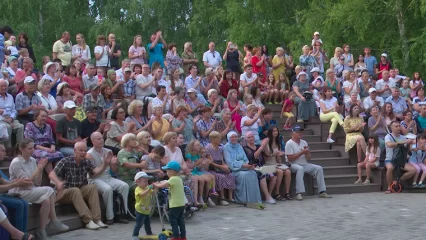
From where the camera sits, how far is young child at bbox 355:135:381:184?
59.3 ft

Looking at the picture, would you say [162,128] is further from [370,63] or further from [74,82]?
[370,63]

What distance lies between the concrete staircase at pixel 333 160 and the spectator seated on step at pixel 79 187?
5781 mm

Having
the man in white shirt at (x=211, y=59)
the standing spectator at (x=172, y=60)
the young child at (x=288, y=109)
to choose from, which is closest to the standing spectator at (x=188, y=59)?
the man in white shirt at (x=211, y=59)

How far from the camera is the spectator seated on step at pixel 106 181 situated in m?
13.2

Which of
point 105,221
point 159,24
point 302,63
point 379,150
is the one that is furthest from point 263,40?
point 105,221

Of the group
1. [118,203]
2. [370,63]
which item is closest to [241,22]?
[370,63]

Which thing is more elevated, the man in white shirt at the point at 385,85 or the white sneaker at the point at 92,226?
the man in white shirt at the point at 385,85

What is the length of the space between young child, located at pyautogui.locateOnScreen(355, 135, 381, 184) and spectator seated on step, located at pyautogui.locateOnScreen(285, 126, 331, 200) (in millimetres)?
1486

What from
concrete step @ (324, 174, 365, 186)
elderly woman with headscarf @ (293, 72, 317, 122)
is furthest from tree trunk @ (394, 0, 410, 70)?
concrete step @ (324, 174, 365, 186)

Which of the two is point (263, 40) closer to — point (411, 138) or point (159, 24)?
point (159, 24)

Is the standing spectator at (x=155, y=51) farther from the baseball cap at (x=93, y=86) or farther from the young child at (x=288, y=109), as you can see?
the baseball cap at (x=93, y=86)

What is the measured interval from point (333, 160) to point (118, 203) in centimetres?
685

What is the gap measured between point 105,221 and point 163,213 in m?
0.98

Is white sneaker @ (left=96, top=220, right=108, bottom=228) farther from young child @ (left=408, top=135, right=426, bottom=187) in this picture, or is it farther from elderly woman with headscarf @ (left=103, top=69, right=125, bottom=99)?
young child @ (left=408, top=135, right=426, bottom=187)
